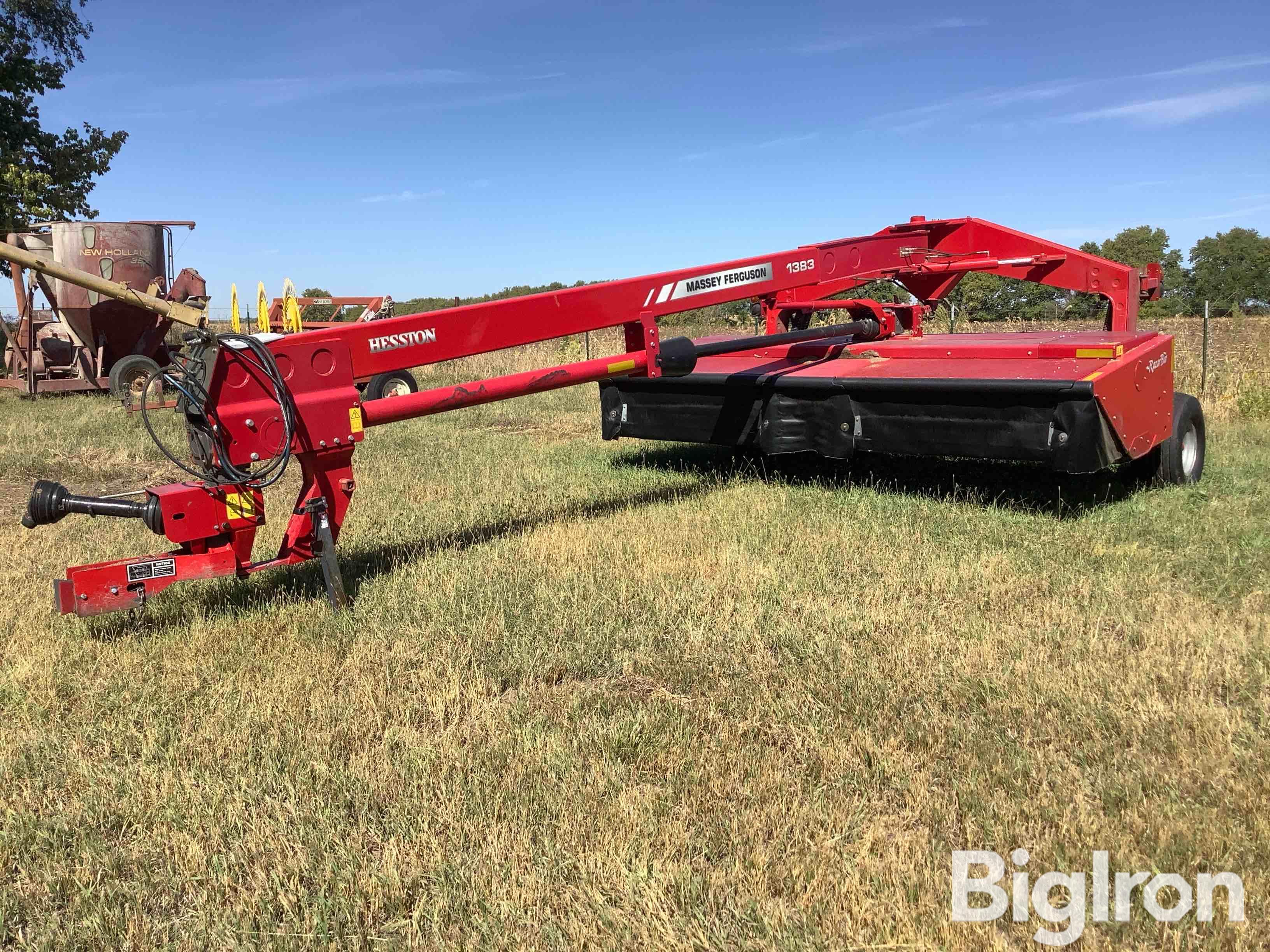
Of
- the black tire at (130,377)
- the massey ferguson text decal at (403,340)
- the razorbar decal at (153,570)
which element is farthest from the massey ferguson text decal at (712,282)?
the black tire at (130,377)

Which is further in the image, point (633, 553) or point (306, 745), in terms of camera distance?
point (633, 553)

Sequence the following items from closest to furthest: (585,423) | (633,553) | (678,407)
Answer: (633,553) → (678,407) → (585,423)

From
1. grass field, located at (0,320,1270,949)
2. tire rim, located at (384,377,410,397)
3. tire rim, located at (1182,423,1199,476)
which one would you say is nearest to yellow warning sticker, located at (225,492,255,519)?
grass field, located at (0,320,1270,949)

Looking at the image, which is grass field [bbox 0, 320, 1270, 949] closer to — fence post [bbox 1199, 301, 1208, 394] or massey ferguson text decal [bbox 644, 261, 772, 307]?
massey ferguson text decal [bbox 644, 261, 772, 307]

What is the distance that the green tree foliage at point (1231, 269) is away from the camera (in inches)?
2415

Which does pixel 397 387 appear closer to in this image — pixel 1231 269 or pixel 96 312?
pixel 96 312

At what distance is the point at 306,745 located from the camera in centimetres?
308

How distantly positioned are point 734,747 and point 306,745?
1.37 meters

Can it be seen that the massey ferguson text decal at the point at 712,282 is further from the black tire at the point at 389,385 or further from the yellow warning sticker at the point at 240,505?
the black tire at the point at 389,385

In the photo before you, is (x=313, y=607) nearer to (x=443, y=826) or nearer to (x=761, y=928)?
(x=443, y=826)

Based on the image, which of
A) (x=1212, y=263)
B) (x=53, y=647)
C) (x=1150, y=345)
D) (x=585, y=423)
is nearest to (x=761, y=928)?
(x=53, y=647)

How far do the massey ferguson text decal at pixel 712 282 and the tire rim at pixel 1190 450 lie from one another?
316 centimetres

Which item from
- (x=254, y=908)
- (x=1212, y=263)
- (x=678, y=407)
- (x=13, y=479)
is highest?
(x=1212, y=263)

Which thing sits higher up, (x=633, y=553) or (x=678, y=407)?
(x=678, y=407)
